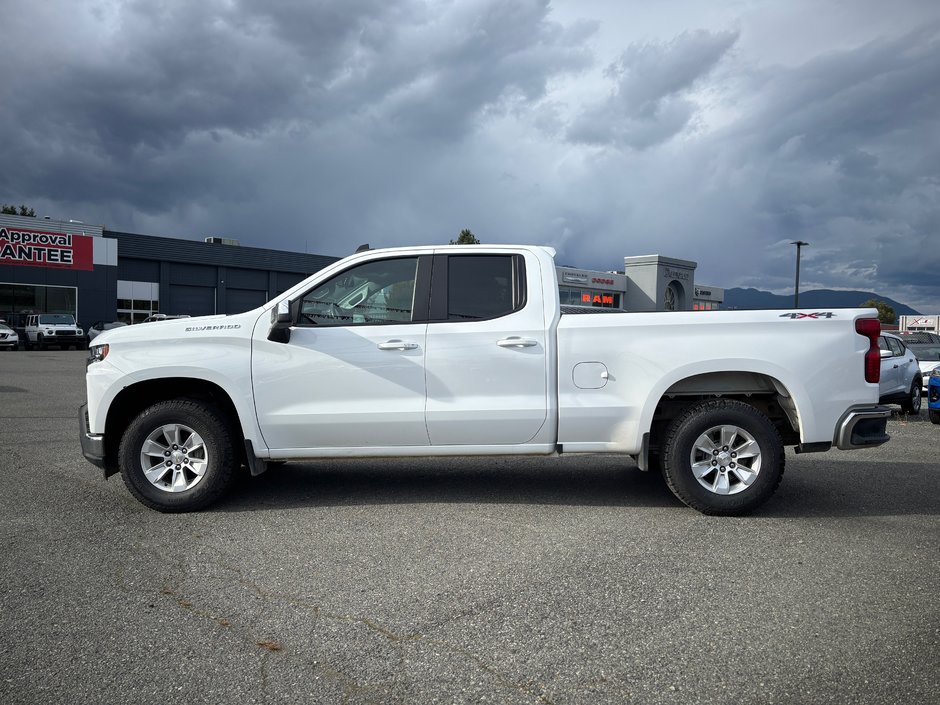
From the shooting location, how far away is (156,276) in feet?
160

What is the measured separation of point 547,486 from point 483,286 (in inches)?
77.1

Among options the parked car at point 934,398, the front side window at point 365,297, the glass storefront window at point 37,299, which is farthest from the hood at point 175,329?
the glass storefront window at point 37,299

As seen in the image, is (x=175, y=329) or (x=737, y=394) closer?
(x=175, y=329)

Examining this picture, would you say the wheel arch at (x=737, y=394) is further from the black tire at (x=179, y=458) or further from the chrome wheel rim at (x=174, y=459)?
the chrome wheel rim at (x=174, y=459)

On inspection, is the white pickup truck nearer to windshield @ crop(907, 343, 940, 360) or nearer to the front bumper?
the front bumper

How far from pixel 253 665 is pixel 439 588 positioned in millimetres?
1134

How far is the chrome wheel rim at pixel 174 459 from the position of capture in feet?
18.1

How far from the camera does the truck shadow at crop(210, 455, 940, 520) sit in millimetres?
5828

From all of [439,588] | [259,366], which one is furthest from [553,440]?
[259,366]

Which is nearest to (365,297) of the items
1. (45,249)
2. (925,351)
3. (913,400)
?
(913,400)

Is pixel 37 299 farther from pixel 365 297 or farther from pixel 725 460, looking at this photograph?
pixel 725 460

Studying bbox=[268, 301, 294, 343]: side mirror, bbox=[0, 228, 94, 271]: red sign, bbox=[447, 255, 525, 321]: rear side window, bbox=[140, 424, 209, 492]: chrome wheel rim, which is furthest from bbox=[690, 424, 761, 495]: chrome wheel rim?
bbox=[0, 228, 94, 271]: red sign

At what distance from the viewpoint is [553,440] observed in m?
5.53

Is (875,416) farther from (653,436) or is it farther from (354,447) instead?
(354,447)
